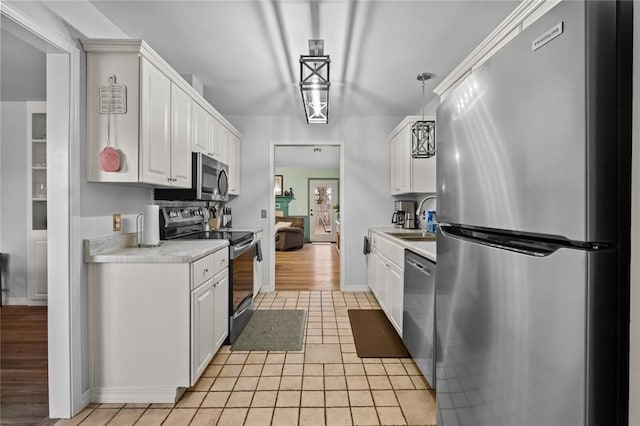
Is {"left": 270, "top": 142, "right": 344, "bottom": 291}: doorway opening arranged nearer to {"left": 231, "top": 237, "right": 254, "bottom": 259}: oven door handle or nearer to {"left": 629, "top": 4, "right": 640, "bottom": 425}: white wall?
{"left": 231, "top": 237, "right": 254, "bottom": 259}: oven door handle

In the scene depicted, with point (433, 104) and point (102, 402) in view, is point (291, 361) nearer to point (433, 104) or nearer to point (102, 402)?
point (102, 402)

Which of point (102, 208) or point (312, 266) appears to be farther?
point (312, 266)

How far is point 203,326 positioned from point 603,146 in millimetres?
2168

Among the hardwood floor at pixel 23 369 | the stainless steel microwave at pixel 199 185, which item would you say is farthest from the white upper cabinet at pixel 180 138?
the hardwood floor at pixel 23 369

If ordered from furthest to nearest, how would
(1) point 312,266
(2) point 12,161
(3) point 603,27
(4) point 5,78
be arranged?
(1) point 312,266 < (2) point 12,161 < (4) point 5,78 < (3) point 603,27

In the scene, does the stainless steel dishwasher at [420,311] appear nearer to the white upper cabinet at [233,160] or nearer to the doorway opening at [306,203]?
the white upper cabinet at [233,160]

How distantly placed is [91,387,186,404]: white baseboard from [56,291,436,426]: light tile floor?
1.2 inches

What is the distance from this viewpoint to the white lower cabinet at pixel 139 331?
188cm

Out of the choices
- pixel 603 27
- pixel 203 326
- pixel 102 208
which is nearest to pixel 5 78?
pixel 102 208

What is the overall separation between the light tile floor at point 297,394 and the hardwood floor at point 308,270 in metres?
1.96

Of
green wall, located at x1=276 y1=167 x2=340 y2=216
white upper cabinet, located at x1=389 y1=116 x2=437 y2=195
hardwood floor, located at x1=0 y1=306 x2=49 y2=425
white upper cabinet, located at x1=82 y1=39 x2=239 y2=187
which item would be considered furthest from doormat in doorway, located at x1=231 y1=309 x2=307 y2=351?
green wall, located at x1=276 y1=167 x2=340 y2=216

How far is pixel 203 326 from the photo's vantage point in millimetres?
2104

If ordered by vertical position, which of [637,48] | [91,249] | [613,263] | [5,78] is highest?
[5,78]

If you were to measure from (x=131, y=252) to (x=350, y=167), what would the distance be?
301 cm
